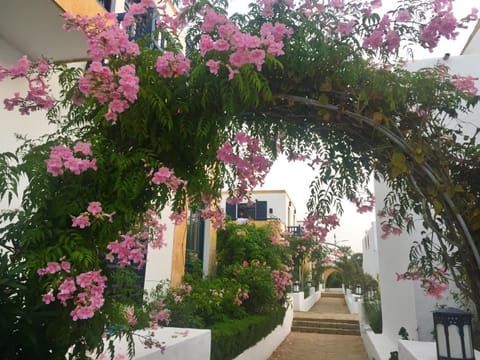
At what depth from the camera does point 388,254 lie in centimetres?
766

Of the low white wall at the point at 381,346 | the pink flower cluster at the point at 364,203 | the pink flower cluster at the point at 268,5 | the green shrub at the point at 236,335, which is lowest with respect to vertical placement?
the low white wall at the point at 381,346

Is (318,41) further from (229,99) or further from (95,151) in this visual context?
(95,151)

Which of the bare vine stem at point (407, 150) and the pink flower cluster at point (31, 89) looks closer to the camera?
the pink flower cluster at point (31, 89)

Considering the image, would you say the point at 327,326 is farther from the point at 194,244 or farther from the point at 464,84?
the point at 464,84

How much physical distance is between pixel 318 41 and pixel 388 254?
6.43 m

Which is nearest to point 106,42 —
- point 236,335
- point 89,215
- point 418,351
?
point 89,215

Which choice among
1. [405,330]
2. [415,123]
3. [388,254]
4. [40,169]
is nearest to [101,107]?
[40,169]

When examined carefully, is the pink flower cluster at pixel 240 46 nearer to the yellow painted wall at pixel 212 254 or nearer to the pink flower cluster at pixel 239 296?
the pink flower cluster at pixel 239 296

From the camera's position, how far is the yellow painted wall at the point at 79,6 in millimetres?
3601

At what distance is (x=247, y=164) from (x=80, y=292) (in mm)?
1447

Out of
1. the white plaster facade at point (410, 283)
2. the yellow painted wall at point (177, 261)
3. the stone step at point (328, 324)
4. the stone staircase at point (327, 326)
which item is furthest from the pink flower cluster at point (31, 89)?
the stone step at point (328, 324)

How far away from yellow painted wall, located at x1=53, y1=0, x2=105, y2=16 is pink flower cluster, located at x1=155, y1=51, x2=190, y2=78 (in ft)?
7.25

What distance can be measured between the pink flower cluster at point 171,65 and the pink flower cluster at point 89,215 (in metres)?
0.80

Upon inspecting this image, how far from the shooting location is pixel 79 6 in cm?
389
